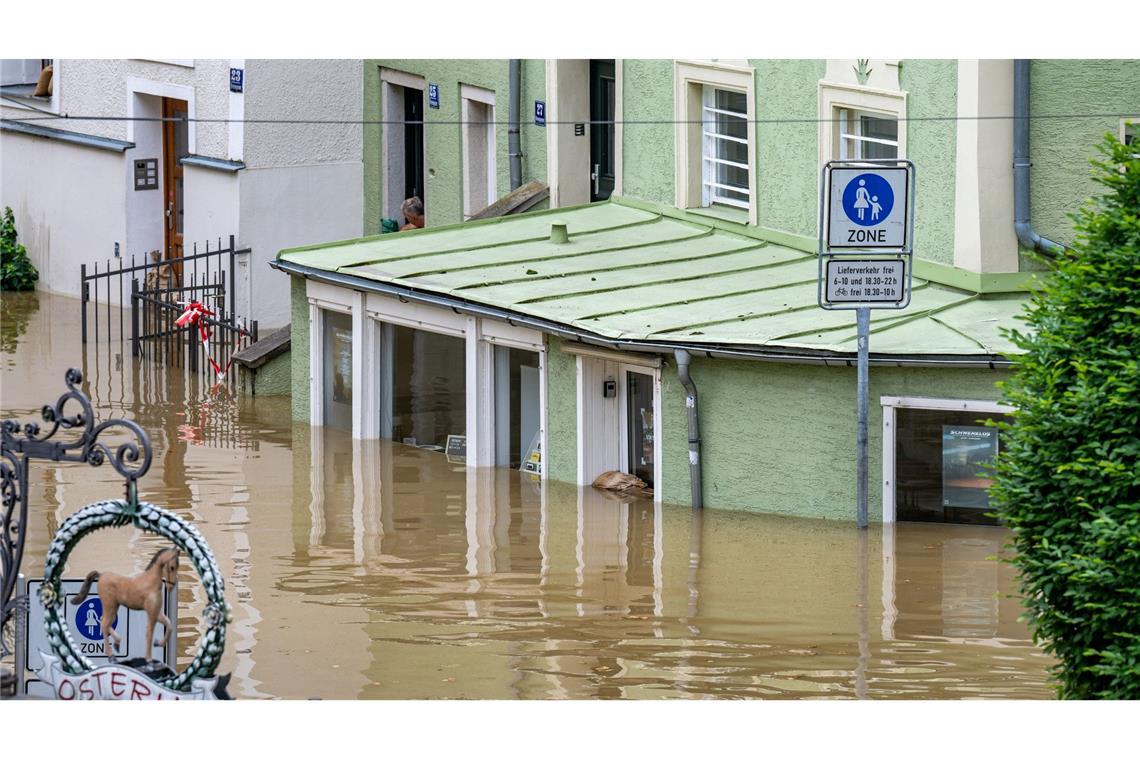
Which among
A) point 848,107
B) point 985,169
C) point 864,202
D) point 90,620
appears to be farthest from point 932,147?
point 90,620

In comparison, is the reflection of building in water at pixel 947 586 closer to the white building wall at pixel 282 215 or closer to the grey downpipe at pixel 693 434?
the grey downpipe at pixel 693 434

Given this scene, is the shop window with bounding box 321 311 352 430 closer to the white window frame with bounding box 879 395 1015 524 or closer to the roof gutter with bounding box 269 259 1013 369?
the roof gutter with bounding box 269 259 1013 369

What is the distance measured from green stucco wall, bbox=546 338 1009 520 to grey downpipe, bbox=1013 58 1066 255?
2139mm

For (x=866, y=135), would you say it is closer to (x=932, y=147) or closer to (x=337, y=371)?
(x=932, y=147)

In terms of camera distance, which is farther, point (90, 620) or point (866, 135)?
point (866, 135)

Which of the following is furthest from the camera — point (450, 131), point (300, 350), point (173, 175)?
point (173, 175)

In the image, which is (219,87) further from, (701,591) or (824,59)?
(701,591)

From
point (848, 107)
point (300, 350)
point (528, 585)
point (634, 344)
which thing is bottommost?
point (528, 585)

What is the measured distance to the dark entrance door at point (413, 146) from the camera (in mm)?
27156

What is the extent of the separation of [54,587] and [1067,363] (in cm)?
515

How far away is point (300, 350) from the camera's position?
2211cm

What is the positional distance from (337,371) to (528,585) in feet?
22.8

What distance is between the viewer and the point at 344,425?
850 inches

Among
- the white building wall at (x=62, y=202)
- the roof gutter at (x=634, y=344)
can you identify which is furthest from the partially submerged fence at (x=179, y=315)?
the roof gutter at (x=634, y=344)
